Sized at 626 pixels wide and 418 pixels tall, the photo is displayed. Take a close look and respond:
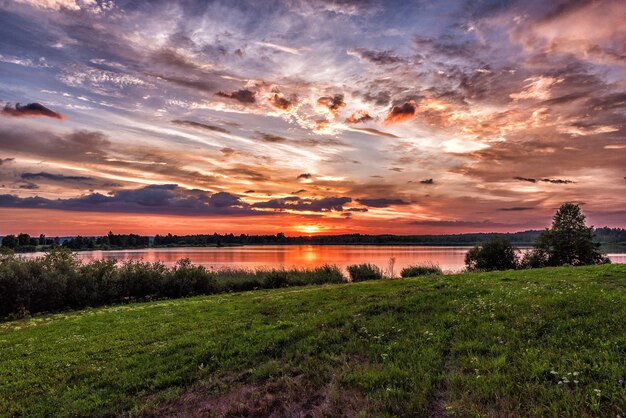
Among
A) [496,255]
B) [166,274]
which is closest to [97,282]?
[166,274]

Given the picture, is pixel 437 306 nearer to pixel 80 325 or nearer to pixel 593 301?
pixel 593 301

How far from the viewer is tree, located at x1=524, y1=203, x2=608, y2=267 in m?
54.5

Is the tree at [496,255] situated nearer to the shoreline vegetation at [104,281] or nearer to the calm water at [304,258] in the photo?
the calm water at [304,258]

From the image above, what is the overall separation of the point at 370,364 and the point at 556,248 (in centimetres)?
6091

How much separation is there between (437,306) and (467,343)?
4434 millimetres

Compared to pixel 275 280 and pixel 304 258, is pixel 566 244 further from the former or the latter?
pixel 304 258

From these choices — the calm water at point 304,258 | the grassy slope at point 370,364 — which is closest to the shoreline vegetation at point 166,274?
the calm water at point 304,258

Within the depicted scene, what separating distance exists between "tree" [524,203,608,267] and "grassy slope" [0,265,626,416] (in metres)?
51.4

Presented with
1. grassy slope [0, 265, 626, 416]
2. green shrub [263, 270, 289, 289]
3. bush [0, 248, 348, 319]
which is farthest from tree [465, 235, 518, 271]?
grassy slope [0, 265, 626, 416]

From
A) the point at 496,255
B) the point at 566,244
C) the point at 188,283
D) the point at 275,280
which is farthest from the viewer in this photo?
the point at 496,255

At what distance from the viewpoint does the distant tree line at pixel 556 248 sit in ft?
179

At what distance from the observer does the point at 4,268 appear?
3397cm

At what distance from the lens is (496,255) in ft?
194

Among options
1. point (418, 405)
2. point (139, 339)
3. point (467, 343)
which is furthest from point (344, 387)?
point (139, 339)
